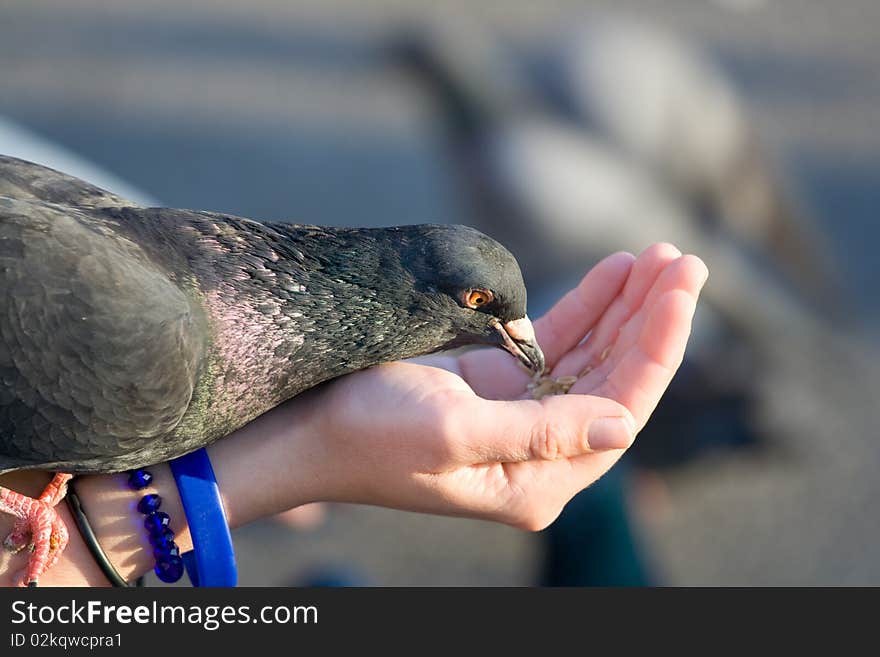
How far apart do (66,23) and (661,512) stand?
230 inches

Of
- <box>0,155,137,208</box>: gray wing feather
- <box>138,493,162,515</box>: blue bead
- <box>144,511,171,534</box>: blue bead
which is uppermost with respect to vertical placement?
<box>0,155,137,208</box>: gray wing feather

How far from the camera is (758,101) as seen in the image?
23.4 ft

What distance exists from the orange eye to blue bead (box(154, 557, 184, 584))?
2.74 feet

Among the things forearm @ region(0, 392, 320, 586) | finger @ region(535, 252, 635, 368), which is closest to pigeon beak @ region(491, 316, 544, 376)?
finger @ region(535, 252, 635, 368)

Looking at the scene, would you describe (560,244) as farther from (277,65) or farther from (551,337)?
(277,65)

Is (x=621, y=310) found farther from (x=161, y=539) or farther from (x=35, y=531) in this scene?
(x=35, y=531)

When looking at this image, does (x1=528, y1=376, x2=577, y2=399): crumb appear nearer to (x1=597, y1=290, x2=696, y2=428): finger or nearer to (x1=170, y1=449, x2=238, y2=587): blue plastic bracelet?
(x1=597, y1=290, x2=696, y2=428): finger

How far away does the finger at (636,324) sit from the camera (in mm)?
2311

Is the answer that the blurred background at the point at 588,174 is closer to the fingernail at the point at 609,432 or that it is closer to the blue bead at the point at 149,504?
the blue bead at the point at 149,504

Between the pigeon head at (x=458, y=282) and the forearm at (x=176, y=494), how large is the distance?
37cm

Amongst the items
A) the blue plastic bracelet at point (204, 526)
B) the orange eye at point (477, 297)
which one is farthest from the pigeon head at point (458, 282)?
the blue plastic bracelet at point (204, 526)

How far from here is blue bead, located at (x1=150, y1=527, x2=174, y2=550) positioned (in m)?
2.29

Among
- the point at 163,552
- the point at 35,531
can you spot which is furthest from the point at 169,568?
the point at 35,531

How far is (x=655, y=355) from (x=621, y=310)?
327 mm
